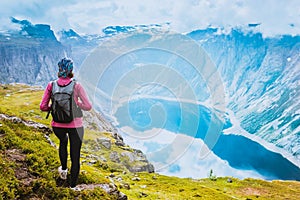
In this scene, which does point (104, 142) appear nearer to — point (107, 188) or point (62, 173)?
point (107, 188)

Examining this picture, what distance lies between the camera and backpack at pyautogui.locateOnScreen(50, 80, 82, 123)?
9.59 m

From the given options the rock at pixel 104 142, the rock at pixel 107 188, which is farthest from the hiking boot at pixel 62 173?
the rock at pixel 104 142

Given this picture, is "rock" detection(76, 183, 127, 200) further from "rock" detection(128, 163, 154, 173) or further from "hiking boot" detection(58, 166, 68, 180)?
"rock" detection(128, 163, 154, 173)

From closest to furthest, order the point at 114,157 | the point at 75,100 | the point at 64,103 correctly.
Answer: the point at 64,103
the point at 75,100
the point at 114,157

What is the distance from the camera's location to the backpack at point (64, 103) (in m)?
9.59

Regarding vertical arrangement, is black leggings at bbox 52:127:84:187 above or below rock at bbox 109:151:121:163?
above

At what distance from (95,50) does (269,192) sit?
5111 cm

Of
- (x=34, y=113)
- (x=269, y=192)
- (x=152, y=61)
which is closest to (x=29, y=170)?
(x=152, y=61)

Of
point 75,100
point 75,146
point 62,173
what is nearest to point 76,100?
point 75,100

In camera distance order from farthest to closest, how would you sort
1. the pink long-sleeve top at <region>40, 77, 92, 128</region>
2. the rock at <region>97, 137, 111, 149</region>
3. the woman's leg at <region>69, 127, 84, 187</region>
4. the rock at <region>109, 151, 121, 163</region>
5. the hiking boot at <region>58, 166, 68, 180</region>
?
1. the rock at <region>97, 137, 111, 149</region>
2. the rock at <region>109, 151, 121, 163</region>
3. the hiking boot at <region>58, 166, 68, 180</region>
4. the woman's leg at <region>69, 127, 84, 187</region>
5. the pink long-sleeve top at <region>40, 77, 92, 128</region>

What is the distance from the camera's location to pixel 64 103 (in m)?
9.58

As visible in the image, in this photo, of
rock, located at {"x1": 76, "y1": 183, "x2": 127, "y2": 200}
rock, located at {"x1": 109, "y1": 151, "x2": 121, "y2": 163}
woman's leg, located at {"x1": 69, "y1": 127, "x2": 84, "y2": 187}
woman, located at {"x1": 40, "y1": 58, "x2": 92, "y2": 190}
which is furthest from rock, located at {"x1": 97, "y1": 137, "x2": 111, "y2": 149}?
woman, located at {"x1": 40, "y1": 58, "x2": 92, "y2": 190}

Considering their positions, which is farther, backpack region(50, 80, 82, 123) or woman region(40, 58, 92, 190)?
woman region(40, 58, 92, 190)

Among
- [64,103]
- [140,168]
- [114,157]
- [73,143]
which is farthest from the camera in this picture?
[140,168]
